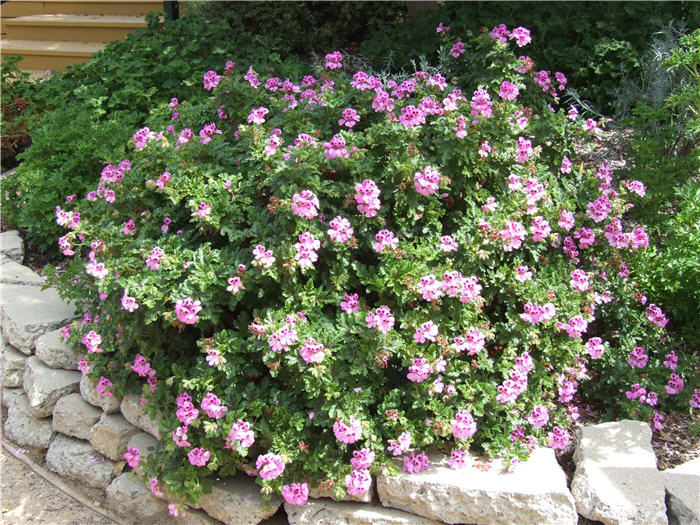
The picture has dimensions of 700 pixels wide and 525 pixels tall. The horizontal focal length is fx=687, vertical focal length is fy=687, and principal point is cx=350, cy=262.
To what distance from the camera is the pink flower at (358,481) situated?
234 centimetres

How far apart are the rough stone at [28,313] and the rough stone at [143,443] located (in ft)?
2.78

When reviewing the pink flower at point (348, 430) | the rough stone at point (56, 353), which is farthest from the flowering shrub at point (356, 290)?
the rough stone at point (56, 353)

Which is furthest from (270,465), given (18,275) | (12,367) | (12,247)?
(12,247)

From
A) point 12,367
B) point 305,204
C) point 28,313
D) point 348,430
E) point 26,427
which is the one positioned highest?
point 305,204

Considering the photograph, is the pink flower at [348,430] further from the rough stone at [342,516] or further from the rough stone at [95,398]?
the rough stone at [95,398]

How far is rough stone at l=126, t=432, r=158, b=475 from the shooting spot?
9.15 feet

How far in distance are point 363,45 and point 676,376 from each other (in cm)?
303

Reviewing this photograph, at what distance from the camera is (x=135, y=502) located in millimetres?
2752

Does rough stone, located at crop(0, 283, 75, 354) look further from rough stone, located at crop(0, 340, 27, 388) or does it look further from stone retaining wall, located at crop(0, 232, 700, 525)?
stone retaining wall, located at crop(0, 232, 700, 525)

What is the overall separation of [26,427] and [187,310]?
1.44 metres

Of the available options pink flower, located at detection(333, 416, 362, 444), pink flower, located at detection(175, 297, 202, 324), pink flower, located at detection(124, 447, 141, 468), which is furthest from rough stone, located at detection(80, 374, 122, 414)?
pink flower, located at detection(333, 416, 362, 444)

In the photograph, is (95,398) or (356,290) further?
(95,398)

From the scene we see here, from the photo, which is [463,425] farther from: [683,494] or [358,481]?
[683,494]

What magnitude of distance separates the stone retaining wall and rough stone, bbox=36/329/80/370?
0.32 feet
